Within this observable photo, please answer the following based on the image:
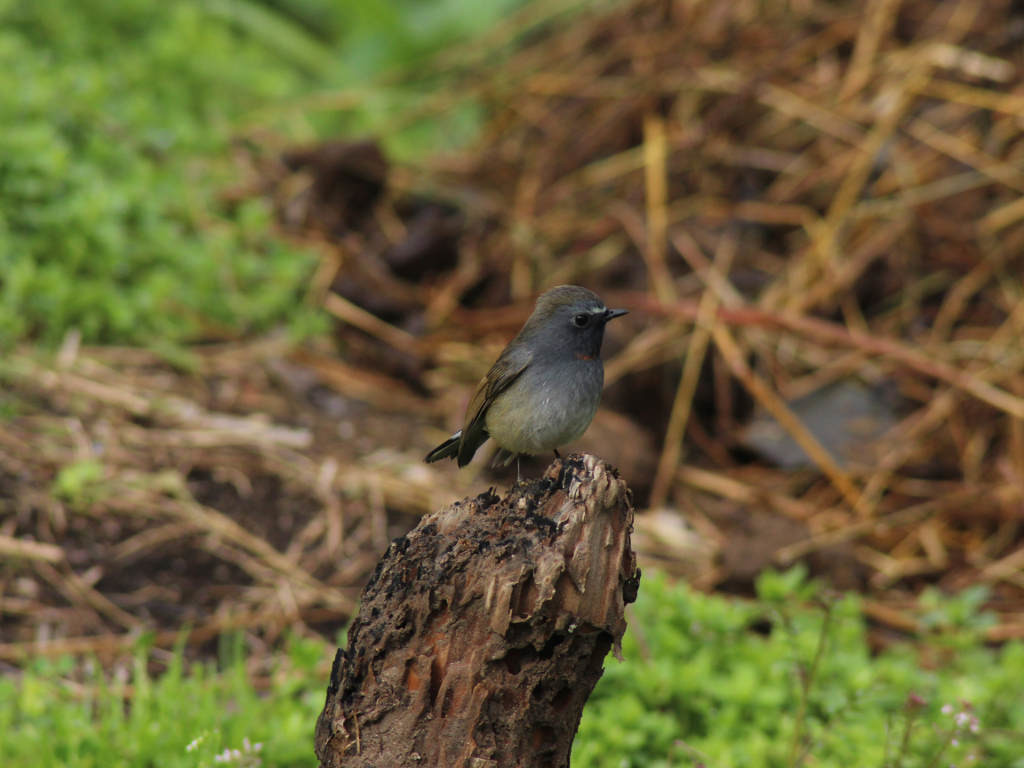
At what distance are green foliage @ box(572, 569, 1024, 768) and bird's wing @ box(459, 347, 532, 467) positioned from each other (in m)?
0.93

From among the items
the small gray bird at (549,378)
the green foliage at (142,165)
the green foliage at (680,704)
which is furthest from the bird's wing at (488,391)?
the green foliage at (142,165)

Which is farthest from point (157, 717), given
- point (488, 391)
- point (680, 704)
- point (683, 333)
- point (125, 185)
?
point (683, 333)

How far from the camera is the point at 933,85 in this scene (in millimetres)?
6895

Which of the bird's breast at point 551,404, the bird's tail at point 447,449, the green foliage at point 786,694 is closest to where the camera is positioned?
the green foliage at point 786,694

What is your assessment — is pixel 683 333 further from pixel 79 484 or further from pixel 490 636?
pixel 490 636

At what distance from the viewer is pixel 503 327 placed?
22.0 feet

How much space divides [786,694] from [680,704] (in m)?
0.38

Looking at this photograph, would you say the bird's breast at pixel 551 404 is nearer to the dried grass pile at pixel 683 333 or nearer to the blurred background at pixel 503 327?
the blurred background at pixel 503 327

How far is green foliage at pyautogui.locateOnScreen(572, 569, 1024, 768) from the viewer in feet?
11.0

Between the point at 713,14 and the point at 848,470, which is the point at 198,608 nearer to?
the point at 848,470

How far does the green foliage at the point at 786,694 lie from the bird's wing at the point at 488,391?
930mm

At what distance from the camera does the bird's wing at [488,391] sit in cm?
364

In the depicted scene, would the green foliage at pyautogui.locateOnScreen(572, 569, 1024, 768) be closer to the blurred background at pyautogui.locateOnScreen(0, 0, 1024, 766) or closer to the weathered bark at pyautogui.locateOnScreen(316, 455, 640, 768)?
the blurred background at pyautogui.locateOnScreen(0, 0, 1024, 766)

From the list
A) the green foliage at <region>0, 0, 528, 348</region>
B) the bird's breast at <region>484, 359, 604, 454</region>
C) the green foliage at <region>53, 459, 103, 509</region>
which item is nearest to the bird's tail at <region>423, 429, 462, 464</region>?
the bird's breast at <region>484, 359, 604, 454</region>
